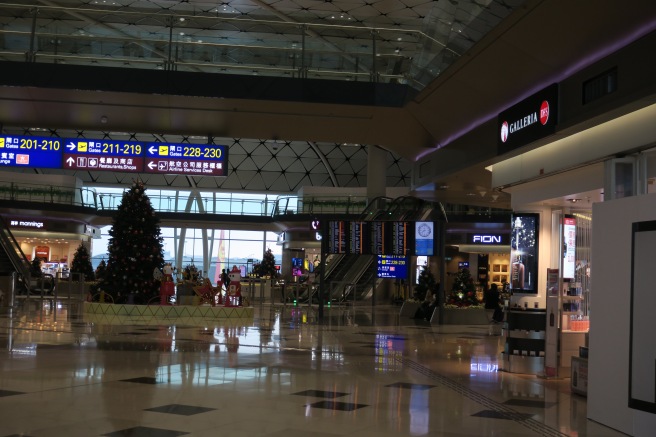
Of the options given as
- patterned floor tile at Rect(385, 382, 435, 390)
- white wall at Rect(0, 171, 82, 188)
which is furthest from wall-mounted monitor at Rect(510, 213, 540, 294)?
white wall at Rect(0, 171, 82, 188)

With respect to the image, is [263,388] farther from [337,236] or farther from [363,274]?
[363,274]

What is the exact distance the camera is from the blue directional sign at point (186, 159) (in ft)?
63.1

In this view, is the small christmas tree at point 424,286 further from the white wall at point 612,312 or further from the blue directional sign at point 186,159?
the white wall at point 612,312

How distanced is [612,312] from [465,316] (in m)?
17.3

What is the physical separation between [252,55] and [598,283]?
9460 millimetres

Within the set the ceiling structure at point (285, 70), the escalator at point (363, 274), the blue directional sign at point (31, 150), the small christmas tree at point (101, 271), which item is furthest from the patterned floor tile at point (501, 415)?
the escalator at point (363, 274)

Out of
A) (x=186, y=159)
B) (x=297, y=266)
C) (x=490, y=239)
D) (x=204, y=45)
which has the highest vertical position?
(x=204, y=45)

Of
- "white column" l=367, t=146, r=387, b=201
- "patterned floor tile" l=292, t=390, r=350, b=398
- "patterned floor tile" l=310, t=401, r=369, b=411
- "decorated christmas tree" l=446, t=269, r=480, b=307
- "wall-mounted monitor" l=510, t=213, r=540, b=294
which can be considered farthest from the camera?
"white column" l=367, t=146, r=387, b=201

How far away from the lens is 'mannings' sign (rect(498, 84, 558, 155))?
1007 cm

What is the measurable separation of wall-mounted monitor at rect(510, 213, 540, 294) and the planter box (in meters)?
11.9

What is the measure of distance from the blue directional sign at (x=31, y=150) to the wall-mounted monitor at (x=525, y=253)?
37.7ft

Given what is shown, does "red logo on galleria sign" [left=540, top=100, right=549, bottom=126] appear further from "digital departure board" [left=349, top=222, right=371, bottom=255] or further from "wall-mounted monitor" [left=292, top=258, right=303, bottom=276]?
"wall-mounted monitor" [left=292, top=258, right=303, bottom=276]

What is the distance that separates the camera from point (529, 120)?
10.7 m

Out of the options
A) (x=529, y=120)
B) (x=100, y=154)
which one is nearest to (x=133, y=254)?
(x=100, y=154)
